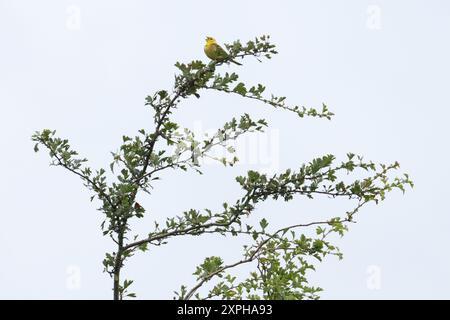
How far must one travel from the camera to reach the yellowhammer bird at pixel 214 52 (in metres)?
8.41

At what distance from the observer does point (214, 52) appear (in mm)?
8711

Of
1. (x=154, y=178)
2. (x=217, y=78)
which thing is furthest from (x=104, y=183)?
(x=217, y=78)

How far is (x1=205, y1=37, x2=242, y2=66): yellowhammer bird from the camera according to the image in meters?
8.41

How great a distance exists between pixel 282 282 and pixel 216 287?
744mm

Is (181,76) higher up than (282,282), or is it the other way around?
(181,76)

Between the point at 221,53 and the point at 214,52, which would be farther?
the point at 214,52

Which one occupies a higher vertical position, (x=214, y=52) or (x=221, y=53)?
(x=214, y=52)
